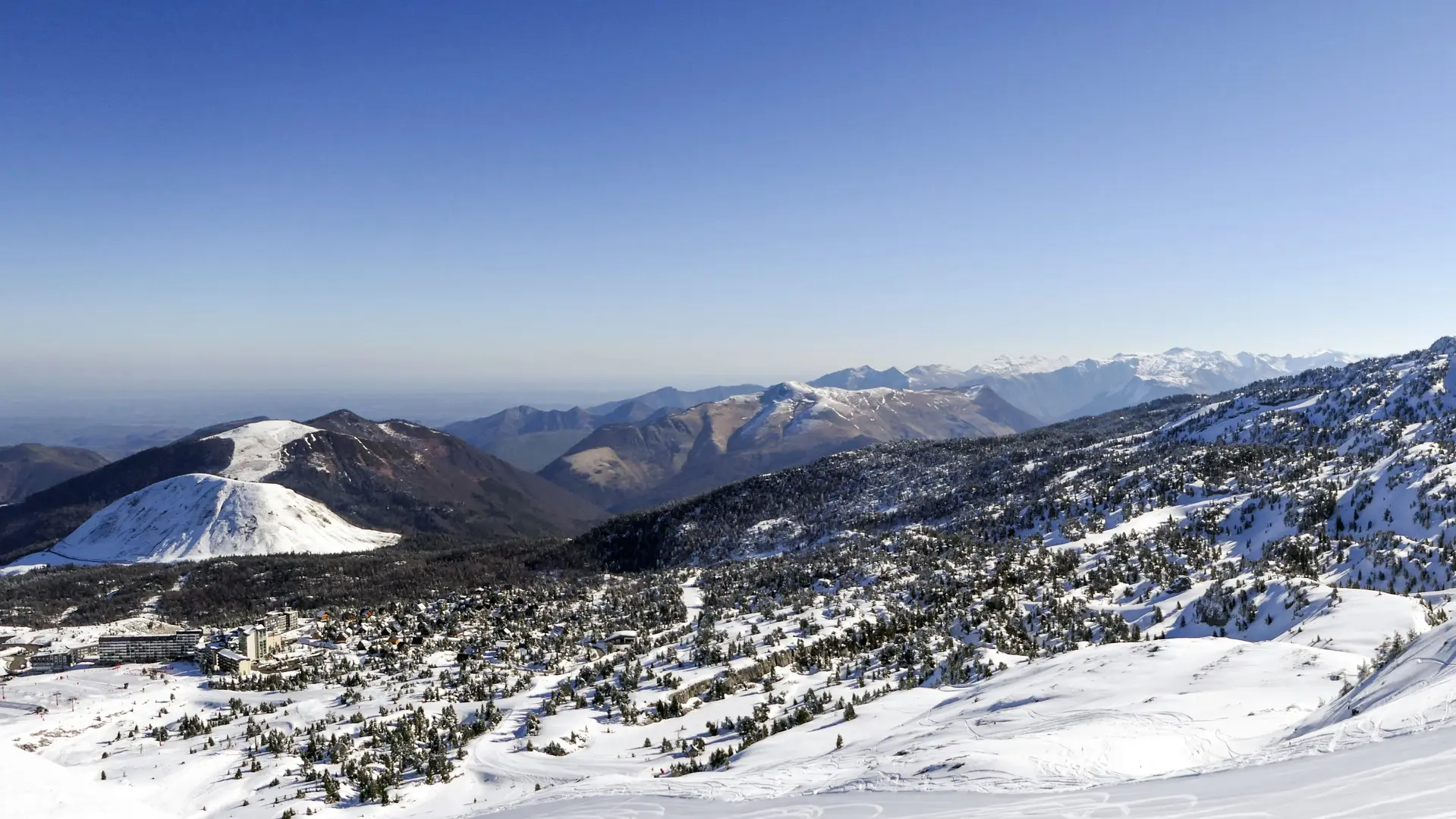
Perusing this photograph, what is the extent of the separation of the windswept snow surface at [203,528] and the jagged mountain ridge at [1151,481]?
59.3 metres

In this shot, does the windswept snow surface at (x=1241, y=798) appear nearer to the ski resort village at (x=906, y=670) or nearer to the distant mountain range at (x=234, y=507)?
the ski resort village at (x=906, y=670)

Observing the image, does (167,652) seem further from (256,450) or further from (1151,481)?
(256,450)

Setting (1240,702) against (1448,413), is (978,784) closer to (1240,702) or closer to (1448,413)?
(1240,702)

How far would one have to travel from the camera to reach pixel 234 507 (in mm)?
121812

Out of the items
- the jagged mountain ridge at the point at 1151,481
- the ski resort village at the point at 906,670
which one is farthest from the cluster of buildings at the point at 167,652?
the jagged mountain ridge at the point at 1151,481

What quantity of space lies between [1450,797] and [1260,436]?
232ft

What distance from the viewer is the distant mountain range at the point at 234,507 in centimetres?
11619

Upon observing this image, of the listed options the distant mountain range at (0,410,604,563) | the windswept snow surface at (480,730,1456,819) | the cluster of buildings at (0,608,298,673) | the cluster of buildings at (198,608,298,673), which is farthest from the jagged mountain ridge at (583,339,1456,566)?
the distant mountain range at (0,410,604,563)

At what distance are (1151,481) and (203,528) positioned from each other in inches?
5355

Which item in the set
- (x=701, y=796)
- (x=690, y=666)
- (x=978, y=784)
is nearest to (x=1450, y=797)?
(x=978, y=784)

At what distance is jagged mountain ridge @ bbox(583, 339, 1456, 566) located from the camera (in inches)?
1384

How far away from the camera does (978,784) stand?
33.8ft

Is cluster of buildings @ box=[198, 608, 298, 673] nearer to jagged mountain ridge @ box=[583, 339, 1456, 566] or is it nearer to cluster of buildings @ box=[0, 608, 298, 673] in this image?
cluster of buildings @ box=[0, 608, 298, 673]

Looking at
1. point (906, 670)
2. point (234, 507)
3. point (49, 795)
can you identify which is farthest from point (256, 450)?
point (906, 670)
